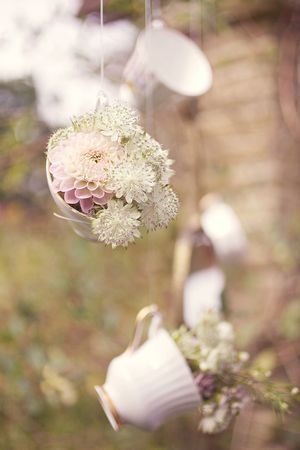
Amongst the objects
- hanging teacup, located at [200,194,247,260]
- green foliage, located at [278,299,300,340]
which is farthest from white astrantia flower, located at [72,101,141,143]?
green foliage, located at [278,299,300,340]

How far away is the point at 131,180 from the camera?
39.8 inches

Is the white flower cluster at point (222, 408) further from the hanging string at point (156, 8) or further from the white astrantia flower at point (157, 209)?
the hanging string at point (156, 8)

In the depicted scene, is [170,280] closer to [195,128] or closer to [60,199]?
[195,128]

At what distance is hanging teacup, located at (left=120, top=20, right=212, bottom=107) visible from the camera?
1792 millimetres

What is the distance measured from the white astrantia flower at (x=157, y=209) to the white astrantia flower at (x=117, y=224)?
2 centimetres

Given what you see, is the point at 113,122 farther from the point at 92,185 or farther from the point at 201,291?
the point at 201,291

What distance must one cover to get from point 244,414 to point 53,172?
1611mm

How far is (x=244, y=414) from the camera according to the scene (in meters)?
2.43

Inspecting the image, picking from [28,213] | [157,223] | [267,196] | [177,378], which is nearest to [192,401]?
[177,378]

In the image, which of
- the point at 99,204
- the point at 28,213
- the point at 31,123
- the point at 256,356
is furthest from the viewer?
the point at 28,213

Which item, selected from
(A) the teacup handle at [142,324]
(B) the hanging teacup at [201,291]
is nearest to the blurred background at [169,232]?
(B) the hanging teacup at [201,291]

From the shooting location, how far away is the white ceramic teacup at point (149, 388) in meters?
1.27

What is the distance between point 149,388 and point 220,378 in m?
0.15

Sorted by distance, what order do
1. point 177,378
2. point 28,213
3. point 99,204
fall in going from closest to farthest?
point 99,204 < point 177,378 < point 28,213
